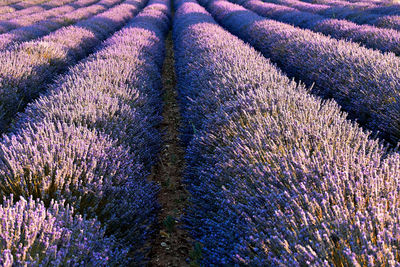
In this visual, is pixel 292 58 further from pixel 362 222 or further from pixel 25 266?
pixel 25 266

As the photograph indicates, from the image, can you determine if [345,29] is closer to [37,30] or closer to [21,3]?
[37,30]

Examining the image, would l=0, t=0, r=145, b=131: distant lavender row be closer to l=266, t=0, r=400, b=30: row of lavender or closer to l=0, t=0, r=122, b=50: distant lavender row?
l=0, t=0, r=122, b=50: distant lavender row

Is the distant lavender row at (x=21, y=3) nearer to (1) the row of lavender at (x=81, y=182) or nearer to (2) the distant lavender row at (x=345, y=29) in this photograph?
(2) the distant lavender row at (x=345, y=29)

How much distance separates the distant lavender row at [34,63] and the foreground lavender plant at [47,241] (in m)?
3.07

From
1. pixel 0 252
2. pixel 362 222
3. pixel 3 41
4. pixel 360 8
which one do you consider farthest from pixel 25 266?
pixel 360 8

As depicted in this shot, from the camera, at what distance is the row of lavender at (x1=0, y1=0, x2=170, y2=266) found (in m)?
1.50

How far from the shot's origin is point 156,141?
3449 millimetres

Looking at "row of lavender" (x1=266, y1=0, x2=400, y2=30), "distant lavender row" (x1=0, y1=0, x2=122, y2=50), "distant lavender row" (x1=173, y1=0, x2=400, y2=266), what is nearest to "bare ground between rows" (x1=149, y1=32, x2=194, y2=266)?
"distant lavender row" (x1=173, y1=0, x2=400, y2=266)

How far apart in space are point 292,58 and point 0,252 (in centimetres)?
510

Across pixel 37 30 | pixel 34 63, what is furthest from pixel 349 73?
pixel 37 30

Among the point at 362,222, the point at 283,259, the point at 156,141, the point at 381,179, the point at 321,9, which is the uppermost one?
the point at 321,9

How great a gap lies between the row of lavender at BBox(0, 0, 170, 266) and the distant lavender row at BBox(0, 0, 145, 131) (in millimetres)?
1280

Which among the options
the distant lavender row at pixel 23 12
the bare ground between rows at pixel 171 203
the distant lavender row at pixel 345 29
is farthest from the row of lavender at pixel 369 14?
the distant lavender row at pixel 23 12

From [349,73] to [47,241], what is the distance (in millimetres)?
3902
